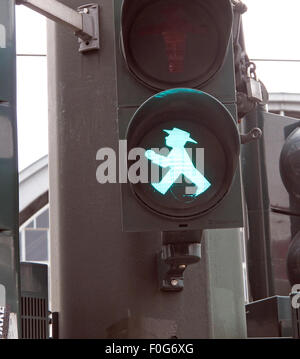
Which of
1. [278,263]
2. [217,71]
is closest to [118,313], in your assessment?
[217,71]

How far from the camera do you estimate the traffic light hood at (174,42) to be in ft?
13.9

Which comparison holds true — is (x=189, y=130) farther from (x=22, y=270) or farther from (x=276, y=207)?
(x=276, y=207)

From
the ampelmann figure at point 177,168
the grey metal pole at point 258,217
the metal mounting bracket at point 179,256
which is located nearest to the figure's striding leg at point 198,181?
the ampelmann figure at point 177,168

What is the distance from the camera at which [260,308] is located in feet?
18.1

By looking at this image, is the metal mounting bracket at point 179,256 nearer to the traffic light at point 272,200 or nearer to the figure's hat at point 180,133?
the figure's hat at point 180,133

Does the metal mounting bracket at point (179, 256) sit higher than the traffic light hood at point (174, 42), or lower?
lower

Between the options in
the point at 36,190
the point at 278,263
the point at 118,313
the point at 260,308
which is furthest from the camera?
the point at 36,190


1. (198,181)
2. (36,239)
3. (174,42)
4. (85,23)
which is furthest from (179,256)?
(36,239)

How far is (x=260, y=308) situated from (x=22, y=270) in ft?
4.08

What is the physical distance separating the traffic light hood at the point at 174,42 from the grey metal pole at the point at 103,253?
22.1 inches

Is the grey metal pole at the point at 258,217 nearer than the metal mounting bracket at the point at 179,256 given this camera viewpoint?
No

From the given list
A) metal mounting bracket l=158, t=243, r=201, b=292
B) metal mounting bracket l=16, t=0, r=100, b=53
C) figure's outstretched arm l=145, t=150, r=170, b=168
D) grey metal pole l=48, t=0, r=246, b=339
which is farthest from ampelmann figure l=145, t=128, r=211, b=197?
metal mounting bracket l=16, t=0, r=100, b=53

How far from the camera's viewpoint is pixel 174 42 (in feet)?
13.9

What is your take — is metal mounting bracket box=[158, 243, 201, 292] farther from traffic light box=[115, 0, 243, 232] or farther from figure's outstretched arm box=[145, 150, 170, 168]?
figure's outstretched arm box=[145, 150, 170, 168]
